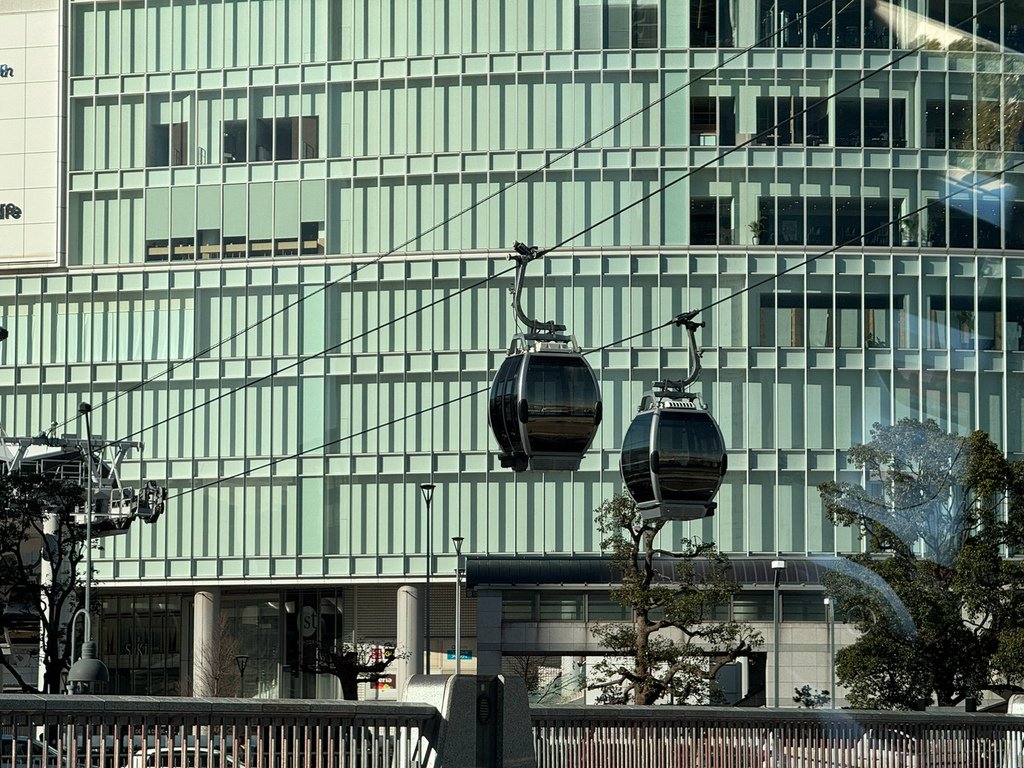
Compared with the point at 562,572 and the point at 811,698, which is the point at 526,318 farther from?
the point at 562,572

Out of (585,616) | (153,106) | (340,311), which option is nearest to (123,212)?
(153,106)

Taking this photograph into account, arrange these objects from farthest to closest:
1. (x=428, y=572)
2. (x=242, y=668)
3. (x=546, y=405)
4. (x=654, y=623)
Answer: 1. (x=242, y=668)
2. (x=428, y=572)
3. (x=654, y=623)
4. (x=546, y=405)

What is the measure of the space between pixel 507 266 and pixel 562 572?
12289mm

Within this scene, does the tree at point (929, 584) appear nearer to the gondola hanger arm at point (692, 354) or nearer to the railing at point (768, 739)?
the railing at point (768, 739)

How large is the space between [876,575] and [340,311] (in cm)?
4044

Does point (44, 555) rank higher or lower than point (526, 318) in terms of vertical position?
lower

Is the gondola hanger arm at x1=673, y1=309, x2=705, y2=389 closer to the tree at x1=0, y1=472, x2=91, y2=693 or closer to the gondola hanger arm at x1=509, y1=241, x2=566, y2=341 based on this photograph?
the gondola hanger arm at x1=509, y1=241, x2=566, y2=341

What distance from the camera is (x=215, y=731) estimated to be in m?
19.0

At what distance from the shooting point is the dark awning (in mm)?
74875

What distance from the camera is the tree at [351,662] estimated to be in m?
72.0

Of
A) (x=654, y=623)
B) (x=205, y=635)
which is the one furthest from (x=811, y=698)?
(x=205, y=635)

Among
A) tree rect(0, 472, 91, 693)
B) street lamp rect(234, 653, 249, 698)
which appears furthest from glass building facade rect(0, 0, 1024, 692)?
tree rect(0, 472, 91, 693)

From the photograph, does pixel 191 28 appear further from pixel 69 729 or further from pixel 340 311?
pixel 69 729

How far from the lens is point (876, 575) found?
4125cm
